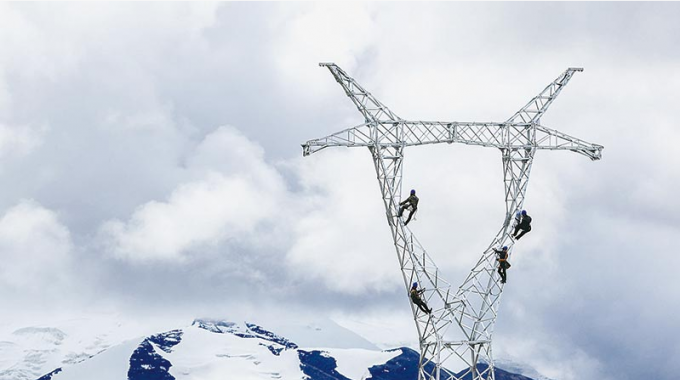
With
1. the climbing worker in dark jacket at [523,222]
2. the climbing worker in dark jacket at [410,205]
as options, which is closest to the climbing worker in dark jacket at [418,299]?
the climbing worker in dark jacket at [410,205]

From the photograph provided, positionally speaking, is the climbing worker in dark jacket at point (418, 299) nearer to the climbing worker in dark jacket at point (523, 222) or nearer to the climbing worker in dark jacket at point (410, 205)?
the climbing worker in dark jacket at point (410, 205)

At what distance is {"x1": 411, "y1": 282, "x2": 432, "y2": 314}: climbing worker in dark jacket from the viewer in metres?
68.0

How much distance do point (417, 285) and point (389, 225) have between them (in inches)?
164

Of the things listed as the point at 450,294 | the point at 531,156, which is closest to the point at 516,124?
the point at 531,156

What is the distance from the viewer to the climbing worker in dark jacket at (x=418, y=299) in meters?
68.0

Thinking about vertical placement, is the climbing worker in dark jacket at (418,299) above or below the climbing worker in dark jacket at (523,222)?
below

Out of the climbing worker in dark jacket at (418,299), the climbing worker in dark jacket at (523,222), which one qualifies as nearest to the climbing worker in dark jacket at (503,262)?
the climbing worker in dark jacket at (523,222)

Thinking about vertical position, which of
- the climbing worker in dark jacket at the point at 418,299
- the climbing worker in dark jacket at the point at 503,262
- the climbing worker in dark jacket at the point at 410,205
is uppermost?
the climbing worker in dark jacket at the point at 410,205

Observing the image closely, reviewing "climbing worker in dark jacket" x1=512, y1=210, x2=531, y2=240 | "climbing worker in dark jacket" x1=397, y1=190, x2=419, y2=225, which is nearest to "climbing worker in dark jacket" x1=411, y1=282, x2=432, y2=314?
"climbing worker in dark jacket" x1=397, y1=190, x2=419, y2=225

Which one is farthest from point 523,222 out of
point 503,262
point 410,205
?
point 410,205

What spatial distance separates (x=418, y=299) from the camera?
67.9 metres

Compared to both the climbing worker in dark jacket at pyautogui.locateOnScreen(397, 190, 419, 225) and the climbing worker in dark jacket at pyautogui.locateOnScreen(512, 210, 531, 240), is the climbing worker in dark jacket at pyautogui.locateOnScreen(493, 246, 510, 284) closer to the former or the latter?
the climbing worker in dark jacket at pyautogui.locateOnScreen(512, 210, 531, 240)

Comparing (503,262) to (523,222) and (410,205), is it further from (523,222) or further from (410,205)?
(410,205)

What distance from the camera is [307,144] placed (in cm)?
6500
